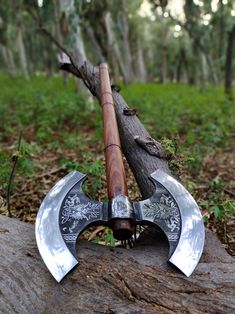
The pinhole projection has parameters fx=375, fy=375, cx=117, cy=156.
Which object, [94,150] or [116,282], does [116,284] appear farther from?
[94,150]

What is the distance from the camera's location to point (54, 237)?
2104mm

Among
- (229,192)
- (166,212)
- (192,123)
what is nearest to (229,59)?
(192,123)

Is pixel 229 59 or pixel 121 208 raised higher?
pixel 229 59

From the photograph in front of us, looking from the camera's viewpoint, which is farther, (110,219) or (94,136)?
(94,136)

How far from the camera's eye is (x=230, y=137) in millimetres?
7016

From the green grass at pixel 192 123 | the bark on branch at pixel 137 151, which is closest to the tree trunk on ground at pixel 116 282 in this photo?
the bark on branch at pixel 137 151

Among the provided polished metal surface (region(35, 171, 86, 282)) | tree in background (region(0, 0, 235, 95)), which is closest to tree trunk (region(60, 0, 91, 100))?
tree in background (region(0, 0, 235, 95))

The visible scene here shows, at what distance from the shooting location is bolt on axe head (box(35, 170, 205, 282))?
2027mm

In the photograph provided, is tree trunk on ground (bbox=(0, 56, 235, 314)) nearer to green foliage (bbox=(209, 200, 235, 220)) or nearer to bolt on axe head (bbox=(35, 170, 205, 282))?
bolt on axe head (bbox=(35, 170, 205, 282))

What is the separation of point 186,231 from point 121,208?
401 mm

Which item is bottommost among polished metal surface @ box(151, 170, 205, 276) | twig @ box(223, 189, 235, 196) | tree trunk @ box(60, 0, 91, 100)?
twig @ box(223, 189, 235, 196)

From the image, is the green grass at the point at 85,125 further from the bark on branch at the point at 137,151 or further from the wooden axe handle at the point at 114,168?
the wooden axe handle at the point at 114,168

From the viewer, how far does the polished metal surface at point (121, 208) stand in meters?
2.07

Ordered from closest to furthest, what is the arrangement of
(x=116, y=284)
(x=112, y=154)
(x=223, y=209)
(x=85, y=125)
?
1. (x=116, y=284)
2. (x=112, y=154)
3. (x=223, y=209)
4. (x=85, y=125)
